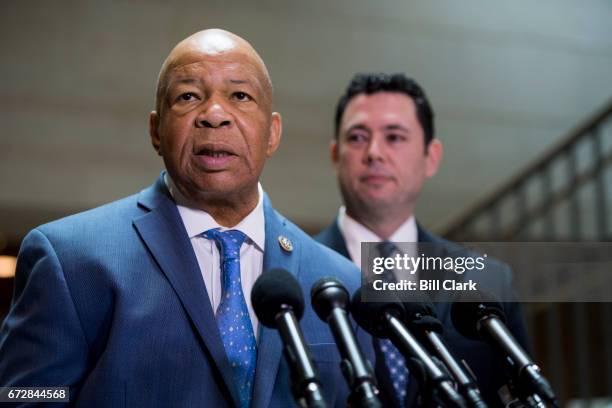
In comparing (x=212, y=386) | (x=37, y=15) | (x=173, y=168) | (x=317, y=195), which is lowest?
(x=212, y=386)

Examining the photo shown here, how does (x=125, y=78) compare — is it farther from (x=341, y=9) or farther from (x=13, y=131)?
(x=341, y=9)

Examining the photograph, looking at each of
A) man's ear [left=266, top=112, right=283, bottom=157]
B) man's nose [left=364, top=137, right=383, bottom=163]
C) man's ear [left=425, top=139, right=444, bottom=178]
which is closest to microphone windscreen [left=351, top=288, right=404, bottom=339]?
man's ear [left=266, top=112, right=283, bottom=157]

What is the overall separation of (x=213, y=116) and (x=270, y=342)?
1.30ft

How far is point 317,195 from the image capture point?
5.60m

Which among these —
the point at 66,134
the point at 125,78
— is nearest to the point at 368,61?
the point at 125,78

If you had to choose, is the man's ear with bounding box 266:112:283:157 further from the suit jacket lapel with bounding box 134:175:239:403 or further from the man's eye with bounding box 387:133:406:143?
the man's eye with bounding box 387:133:406:143

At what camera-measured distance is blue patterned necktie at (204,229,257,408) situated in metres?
1.49

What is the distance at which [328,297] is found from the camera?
1217mm

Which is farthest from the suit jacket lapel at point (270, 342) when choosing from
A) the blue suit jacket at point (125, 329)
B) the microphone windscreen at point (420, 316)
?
the microphone windscreen at point (420, 316)

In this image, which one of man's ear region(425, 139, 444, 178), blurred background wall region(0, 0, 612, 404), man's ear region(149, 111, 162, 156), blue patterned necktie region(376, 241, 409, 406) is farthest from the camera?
blurred background wall region(0, 0, 612, 404)

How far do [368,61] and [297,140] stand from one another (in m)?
0.67

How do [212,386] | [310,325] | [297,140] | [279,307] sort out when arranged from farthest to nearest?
[297,140]
[310,325]
[212,386]
[279,307]

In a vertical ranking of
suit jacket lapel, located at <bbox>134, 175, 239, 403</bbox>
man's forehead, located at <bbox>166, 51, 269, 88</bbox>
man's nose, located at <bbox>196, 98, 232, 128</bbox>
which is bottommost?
suit jacket lapel, located at <bbox>134, 175, 239, 403</bbox>

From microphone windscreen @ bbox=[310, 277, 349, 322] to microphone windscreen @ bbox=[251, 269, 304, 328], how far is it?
0.02 m
